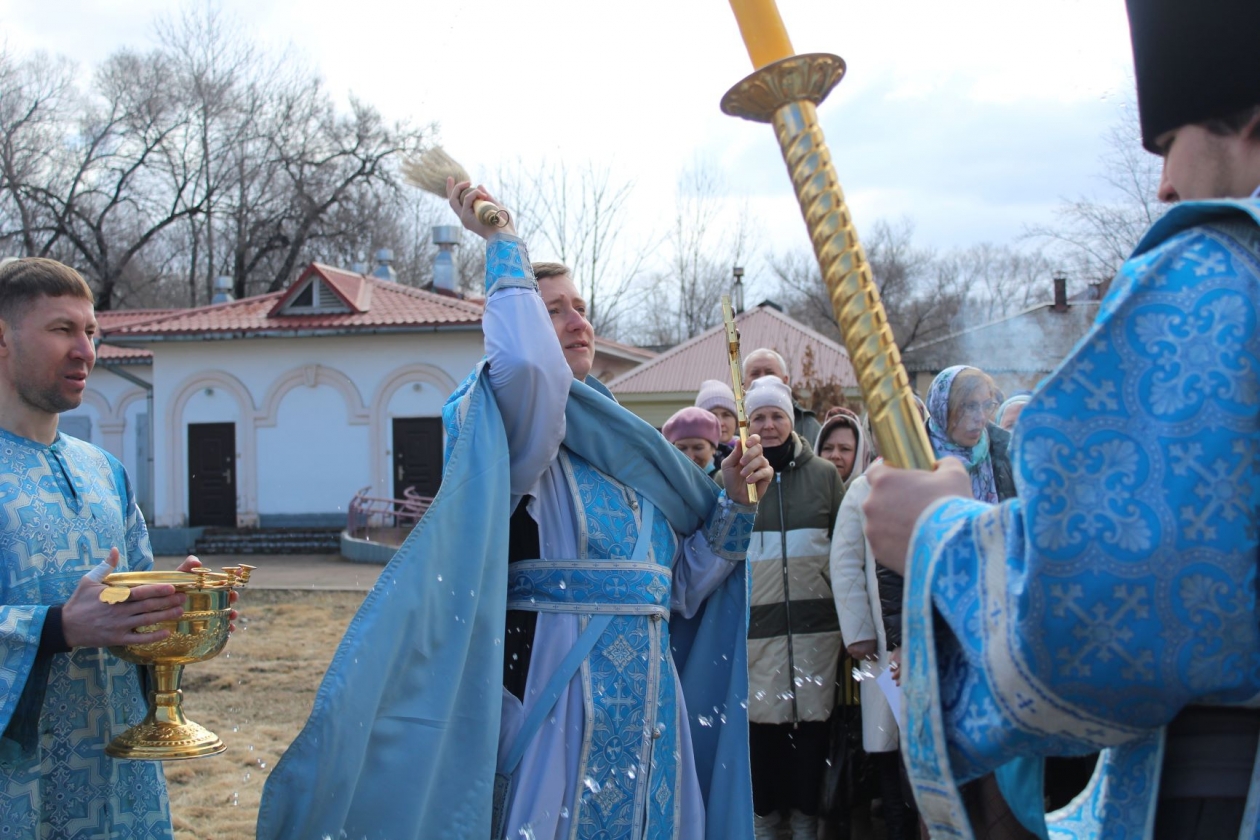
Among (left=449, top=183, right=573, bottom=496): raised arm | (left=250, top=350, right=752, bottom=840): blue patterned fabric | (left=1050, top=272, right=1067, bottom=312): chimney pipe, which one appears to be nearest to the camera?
(left=250, top=350, right=752, bottom=840): blue patterned fabric

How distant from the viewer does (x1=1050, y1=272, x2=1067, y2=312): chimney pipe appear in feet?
107

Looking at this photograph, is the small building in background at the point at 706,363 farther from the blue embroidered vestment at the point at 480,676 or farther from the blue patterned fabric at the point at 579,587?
the blue patterned fabric at the point at 579,587

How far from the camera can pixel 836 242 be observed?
1586mm

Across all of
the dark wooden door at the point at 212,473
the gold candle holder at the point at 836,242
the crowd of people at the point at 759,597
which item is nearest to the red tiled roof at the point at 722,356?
the dark wooden door at the point at 212,473

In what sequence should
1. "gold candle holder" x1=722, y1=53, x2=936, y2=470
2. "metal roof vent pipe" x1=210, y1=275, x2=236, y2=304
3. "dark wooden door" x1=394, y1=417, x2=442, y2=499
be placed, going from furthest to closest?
"metal roof vent pipe" x1=210, y1=275, x2=236, y2=304
"dark wooden door" x1=394, y1=417, x2=442, y2=499
"gold candle holder" x1=722, y1=53, x2=936, y2=470

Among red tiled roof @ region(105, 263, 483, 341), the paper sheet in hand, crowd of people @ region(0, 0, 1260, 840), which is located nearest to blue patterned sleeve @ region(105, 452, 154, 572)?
crowd of people @ region(0, 0, 1260, 840)

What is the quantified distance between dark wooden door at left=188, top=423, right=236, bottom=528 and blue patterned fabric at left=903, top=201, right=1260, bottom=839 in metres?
25.2

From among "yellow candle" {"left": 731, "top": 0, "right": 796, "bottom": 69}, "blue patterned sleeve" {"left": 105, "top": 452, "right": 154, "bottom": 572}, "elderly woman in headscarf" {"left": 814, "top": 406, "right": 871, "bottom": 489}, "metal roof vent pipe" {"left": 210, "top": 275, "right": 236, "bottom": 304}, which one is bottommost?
"blue patterned sleeve" {"left": 105, "top": 452, "right": 154, "bottom": 572}

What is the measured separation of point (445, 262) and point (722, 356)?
7332 mm

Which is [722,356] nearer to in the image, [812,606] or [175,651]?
[812,606]

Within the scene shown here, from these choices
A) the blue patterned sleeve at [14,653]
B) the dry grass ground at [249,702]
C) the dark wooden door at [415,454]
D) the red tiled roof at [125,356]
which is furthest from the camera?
the red tiled roof at [125,356]

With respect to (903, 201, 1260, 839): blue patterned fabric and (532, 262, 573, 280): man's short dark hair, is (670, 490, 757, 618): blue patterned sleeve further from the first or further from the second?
(903, 201, 1260, 839): blue patterned fabric

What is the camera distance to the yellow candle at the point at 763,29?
1577mm

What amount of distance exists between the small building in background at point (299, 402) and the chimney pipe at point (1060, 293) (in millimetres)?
17435
